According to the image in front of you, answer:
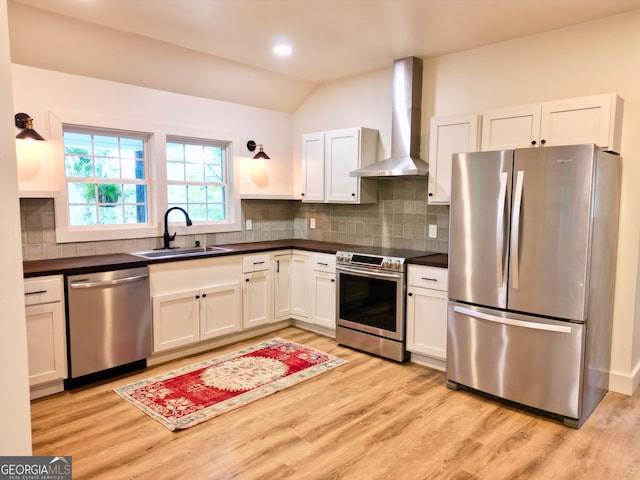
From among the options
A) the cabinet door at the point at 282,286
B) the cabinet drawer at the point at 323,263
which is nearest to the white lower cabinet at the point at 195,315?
the cabinet door at the point at 282,286

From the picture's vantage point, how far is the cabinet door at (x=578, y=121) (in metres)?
2.88

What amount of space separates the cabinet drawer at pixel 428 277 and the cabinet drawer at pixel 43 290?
2651 mm

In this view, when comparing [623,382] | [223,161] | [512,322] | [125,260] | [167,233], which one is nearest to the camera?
[512,322]

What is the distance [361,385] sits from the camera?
332cm

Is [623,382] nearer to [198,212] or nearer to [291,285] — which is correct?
[291,285]

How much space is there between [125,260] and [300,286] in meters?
1.80

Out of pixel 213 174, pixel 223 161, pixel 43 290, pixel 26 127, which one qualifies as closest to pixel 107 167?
pixel 26 127

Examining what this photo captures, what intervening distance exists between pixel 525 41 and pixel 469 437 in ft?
9.65

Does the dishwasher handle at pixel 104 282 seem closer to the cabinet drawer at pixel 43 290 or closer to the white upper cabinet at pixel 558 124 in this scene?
the cabinet drawer at pixel 43 290

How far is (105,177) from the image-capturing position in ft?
12.7

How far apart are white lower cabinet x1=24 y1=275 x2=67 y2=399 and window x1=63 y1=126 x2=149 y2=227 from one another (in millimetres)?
858

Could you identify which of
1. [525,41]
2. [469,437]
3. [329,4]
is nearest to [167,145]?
[329,4]

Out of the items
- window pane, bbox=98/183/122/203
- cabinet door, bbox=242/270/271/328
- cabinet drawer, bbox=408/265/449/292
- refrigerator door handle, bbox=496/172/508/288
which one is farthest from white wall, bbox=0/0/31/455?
cabinet door, bbox=242/270/271/328

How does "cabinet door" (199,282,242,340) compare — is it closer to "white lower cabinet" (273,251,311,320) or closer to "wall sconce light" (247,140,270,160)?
"white lower cabinet" (273,251,311,320)
